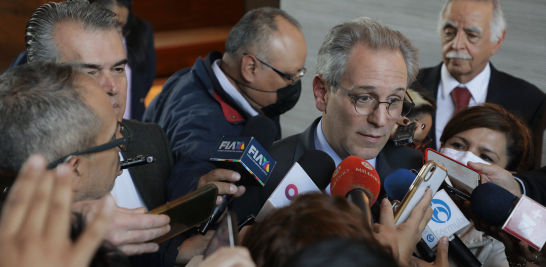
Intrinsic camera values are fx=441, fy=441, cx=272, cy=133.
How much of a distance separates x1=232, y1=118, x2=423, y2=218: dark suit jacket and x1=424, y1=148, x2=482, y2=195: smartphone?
0.21m

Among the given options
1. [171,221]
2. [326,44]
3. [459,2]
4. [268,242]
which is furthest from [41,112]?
[459,2]

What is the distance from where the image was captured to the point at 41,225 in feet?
1.84

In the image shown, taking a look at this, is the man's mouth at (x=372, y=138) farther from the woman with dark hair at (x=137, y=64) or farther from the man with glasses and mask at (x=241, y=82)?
the woman with dark hair at (x=137, y=64)

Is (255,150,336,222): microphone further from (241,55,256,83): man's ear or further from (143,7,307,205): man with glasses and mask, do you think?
(241,55,256,83): man's ear

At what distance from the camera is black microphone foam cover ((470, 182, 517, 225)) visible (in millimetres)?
1198

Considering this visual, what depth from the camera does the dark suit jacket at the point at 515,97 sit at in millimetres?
2682

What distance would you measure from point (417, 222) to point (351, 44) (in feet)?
2.27

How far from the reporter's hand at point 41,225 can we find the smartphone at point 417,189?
2.69 ft

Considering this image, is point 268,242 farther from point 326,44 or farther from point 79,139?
point 326,44

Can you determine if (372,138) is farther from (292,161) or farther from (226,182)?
(226,182)

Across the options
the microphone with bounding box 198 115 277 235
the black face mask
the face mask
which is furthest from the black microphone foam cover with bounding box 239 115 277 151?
the black face mask

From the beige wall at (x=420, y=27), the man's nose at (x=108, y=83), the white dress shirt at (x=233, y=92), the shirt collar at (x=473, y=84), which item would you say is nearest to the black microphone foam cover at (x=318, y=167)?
the man's nose at (x=108, y=83)

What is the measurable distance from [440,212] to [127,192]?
1059 millimetres

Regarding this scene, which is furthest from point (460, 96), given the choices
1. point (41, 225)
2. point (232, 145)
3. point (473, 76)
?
point (41, 225)
